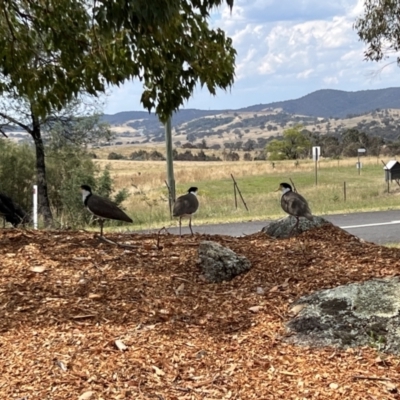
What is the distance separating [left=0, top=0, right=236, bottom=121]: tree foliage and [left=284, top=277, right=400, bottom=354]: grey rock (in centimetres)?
243

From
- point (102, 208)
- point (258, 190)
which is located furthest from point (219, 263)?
point (258, 190)

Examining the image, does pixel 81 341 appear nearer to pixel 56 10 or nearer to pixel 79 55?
pixel 79 55

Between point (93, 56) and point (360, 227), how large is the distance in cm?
1111

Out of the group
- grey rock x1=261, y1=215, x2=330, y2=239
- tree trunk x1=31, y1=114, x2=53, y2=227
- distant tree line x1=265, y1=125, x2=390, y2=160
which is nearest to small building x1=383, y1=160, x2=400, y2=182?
tree trunk x1=31, y1=114, x2=53, y2=227

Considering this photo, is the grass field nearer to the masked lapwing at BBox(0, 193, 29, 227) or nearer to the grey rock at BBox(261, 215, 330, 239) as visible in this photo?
the masked lapwing at BBox(0, 193, 29, 227)

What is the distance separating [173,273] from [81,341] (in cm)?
144

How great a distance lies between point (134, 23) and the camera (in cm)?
378

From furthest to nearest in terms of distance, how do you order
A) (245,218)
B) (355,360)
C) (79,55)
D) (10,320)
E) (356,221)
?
1. (245,218)
2. (356,221)
3. (79,55)
4. (10,320)
5. (355,360)

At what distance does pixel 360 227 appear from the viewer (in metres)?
15.4

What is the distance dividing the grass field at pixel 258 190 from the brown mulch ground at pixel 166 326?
1098 cm

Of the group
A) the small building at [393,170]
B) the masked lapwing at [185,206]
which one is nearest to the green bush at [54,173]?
the small building at [393,170]

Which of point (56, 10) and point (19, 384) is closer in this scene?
point (19, 384)

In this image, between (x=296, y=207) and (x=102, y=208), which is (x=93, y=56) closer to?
(x=102, y=208)

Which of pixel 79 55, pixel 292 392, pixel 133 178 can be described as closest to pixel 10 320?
pixel 292 392
